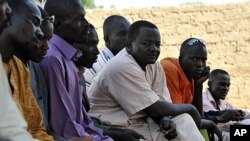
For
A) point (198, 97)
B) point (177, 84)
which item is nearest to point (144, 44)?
point (177, 84)

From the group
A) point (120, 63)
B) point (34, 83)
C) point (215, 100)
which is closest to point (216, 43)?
point (215, 100)

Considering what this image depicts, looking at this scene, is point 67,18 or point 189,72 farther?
point 189,72

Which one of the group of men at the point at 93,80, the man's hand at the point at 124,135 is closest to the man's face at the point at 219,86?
the group of men at the point at 93,80

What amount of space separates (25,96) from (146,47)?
163cm

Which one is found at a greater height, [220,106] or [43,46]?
[43,46]

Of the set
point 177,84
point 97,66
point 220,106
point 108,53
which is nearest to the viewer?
point 177,84

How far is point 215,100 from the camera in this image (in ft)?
21.4

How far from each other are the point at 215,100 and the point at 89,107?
2777 mm

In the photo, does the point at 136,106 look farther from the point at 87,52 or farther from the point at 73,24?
the point at 73,24

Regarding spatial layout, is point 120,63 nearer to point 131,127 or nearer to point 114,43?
point 131,127

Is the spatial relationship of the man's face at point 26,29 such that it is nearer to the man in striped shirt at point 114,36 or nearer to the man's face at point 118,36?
the man in striped shirt at point 114,36

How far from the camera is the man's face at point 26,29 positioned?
2.95m

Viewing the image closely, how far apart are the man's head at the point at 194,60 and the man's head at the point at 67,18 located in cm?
172

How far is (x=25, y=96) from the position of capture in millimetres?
2854
